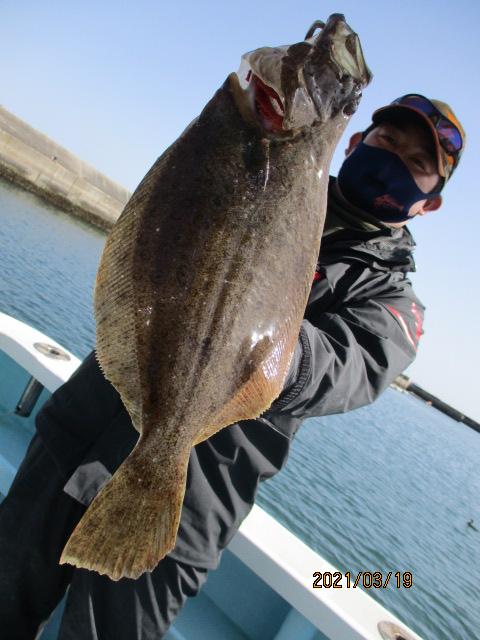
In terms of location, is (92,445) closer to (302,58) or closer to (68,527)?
(68,527)

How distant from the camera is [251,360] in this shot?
1.69m

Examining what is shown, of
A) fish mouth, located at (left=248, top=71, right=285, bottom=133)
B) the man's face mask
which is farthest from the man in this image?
fish mouth, located at (left=248, top=71, right=285, bottom=133)

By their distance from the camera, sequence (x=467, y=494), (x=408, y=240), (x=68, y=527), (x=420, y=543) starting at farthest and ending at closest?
(x=467, y=494), (x=420, y=543), (x=408, y=240), (x=68, y=527)

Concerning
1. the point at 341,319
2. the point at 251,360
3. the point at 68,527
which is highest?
the point at 341,319

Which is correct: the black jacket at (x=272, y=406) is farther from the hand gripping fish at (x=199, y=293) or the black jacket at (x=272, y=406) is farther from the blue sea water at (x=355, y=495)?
the blue sea water at (x=355, y=495)

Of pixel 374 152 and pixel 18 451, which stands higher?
pixel 374 152

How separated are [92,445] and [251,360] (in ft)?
4.08

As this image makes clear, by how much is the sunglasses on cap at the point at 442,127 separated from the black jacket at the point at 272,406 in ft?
2.38

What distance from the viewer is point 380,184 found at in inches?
118

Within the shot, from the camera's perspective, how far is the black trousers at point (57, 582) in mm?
2342

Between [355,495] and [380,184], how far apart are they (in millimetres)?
16426

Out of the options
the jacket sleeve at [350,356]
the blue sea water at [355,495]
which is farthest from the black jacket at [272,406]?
the blue sea water at [355,495]

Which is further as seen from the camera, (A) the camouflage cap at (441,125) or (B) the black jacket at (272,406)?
(A) the camouflage cap at (441,125)

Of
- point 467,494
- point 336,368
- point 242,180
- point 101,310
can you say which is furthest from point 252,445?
point 467,494
